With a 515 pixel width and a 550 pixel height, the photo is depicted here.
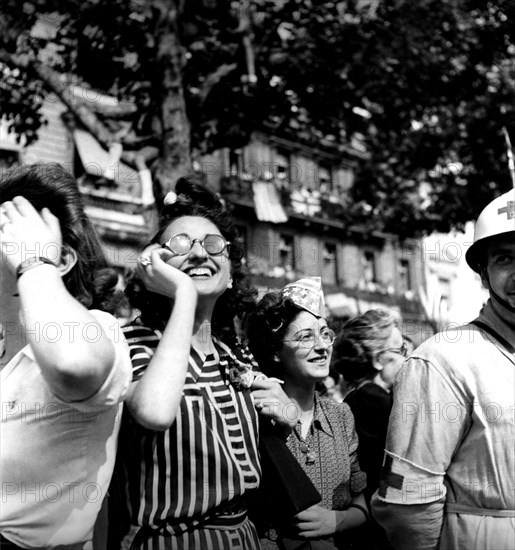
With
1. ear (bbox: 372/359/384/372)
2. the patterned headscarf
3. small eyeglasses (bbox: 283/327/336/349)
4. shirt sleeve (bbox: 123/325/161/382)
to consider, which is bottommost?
shirt sleeve (bbox: 123/325/161/382)

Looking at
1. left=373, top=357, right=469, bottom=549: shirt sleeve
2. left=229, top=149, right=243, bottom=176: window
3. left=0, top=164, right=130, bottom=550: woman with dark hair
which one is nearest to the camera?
left=0, top=164, right=130, bottom=550: woman with dark hair

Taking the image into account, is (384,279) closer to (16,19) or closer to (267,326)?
(16,19)

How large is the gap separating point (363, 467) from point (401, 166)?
1333 centimetres

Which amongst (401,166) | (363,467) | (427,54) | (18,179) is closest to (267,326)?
(363,467)

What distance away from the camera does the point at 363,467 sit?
12.3 feet

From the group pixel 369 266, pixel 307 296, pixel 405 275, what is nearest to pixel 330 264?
pixel 369 266

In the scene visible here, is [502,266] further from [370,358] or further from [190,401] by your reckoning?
[370,358]

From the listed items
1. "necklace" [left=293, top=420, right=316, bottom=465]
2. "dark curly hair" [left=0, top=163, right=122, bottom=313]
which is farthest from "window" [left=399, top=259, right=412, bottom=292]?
"dark curly hair" [left=0, top=163, right=122, bottom=313]

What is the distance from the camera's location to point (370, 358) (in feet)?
14.8

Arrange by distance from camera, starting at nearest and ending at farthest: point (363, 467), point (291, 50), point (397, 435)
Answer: point (397, 435)
point (363, 467)
point (291, 50)

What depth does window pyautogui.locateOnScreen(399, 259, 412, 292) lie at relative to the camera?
35625 millimetres

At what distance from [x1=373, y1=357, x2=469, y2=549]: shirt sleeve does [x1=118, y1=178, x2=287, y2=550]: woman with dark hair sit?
41 centimetres

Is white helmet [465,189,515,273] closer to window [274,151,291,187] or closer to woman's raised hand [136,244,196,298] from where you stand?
woman's raised hand [136,244,196,298]

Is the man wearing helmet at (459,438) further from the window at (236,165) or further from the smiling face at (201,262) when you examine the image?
the window at (236,165)
